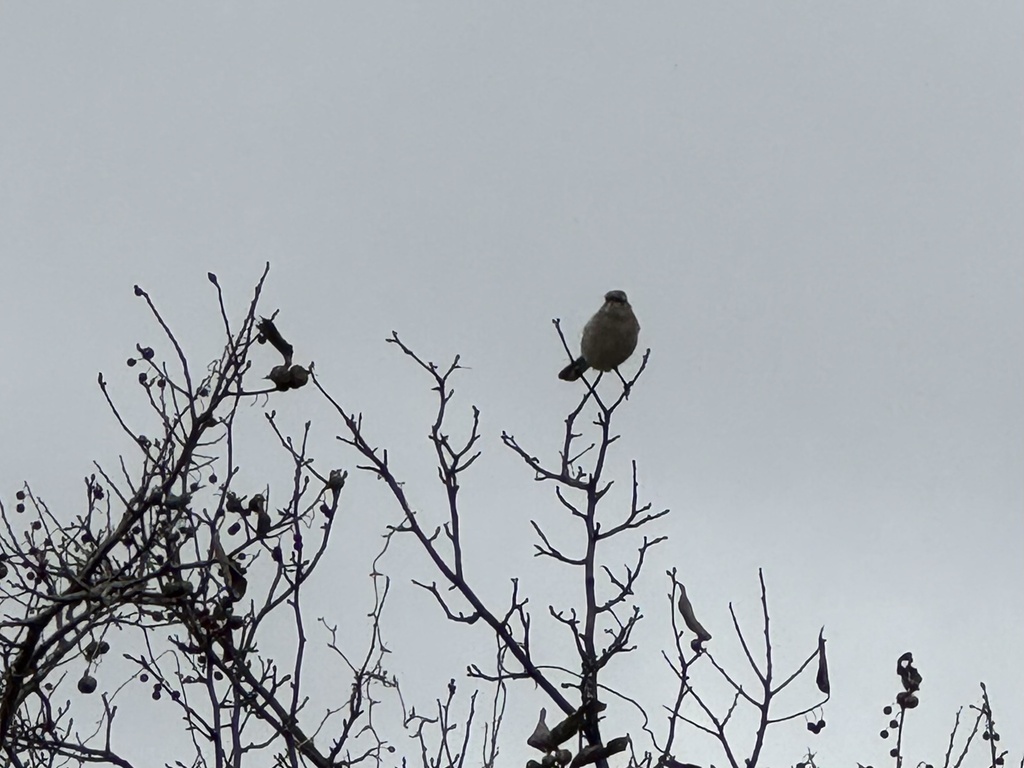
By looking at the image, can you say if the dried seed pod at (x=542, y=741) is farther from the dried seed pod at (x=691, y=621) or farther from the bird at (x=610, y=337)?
the bird at (x=610, y=337)

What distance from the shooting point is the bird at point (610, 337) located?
7.81 metres

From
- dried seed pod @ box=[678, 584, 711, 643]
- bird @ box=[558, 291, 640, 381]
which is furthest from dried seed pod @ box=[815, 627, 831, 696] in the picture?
bird @ box=[558, 291, 640, 381]

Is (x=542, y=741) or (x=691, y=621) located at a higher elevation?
(x=691, y=621)

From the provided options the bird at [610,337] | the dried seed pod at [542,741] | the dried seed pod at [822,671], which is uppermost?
the bird at [610,337]

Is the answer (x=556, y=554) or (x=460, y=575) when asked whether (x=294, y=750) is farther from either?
(x=556, y=554)

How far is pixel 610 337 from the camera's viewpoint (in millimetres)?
7812

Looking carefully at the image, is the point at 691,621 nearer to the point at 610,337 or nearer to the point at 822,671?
the point at 822,671

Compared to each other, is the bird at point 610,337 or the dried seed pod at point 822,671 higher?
the bird at point 610,337

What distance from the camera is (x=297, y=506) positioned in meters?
5.83

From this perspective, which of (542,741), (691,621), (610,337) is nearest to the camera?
(542,741)

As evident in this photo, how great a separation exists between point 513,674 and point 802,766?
239 centimetres

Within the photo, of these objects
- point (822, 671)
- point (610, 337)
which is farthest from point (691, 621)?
point (610, 337)

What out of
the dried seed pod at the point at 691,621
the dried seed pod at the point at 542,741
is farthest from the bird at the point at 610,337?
the dried seed pod at the point at 542,741

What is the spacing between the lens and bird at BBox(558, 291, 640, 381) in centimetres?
781
